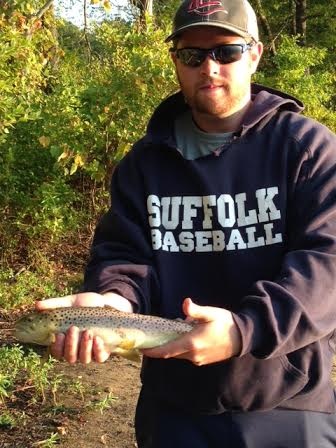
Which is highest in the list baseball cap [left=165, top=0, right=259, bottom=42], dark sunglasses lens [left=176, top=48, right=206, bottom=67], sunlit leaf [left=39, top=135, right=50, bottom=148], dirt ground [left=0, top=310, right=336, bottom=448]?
sunlit leaf [left=39, top=135, right=50, bottom=148]

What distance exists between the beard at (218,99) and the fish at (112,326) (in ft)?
2.62

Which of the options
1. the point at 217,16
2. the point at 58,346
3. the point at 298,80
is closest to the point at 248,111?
the point at 217,16

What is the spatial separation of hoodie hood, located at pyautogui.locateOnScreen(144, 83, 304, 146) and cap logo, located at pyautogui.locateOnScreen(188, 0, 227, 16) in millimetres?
379

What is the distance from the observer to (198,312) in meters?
2.15

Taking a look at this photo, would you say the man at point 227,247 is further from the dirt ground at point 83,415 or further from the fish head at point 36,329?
the dirt ground at point 83,415

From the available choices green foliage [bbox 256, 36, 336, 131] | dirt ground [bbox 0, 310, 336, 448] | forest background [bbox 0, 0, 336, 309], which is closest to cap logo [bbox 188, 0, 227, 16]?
dirt ground [bbox 0, 310, 336, 448]

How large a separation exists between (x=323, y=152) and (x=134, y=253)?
816 millimetres

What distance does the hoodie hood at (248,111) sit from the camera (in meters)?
2.69

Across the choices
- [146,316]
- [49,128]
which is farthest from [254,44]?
[49,128]

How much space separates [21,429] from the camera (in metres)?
4.71

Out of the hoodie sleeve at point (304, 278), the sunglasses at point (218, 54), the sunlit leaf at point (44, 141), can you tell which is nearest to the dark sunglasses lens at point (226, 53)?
the sunglasses at point (218, 54)

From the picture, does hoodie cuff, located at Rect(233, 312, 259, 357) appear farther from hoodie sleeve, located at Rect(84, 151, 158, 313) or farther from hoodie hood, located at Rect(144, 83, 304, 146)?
hoodie hood, located at Rect(144, 83, 304, 146)

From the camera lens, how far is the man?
2445 millimetres

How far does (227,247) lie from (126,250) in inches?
16.8
